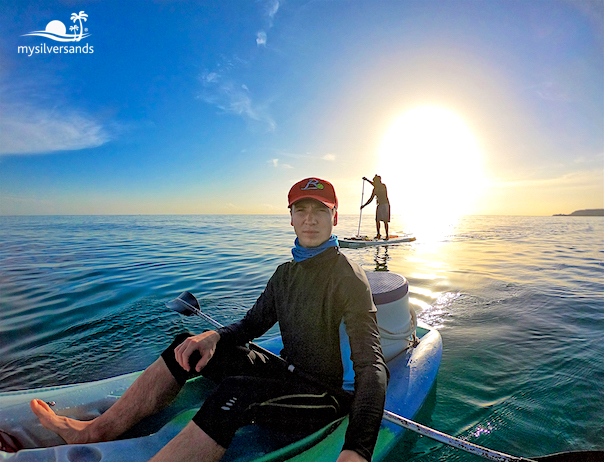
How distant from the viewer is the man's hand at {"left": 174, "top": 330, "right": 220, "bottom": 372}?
6.27ft

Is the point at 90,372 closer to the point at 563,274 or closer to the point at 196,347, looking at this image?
the point at 196,347

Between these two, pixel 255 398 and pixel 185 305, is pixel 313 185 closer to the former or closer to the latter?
pixel 255 398

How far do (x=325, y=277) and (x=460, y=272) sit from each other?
8.83 meters

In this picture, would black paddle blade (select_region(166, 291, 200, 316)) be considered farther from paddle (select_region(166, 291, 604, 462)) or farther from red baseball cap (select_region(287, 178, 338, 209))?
red baseball cap (select_region(287, 178, 338, 209))

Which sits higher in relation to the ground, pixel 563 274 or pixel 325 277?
pixel 325 277

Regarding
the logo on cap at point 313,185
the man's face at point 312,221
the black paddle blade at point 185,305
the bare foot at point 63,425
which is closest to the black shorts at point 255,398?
the bare foot at point 63,425

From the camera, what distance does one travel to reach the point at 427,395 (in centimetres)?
272

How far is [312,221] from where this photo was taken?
2.02 metres

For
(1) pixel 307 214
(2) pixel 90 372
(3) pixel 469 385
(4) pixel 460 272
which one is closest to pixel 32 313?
(2) pixel 90 372

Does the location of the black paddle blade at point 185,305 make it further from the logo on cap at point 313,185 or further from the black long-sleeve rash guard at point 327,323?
the logo on cap at point 313,185

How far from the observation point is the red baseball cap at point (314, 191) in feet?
6.57

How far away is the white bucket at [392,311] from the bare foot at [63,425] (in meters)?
2.29

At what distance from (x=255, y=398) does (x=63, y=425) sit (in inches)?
53.0

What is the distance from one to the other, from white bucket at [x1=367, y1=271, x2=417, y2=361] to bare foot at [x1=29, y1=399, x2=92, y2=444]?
2.29 m
